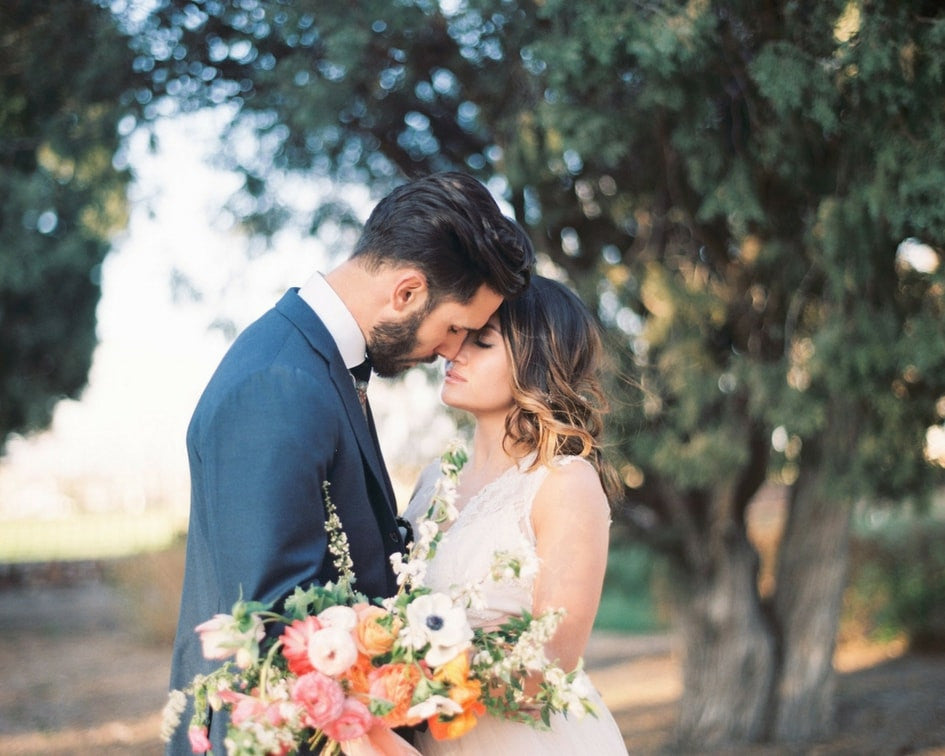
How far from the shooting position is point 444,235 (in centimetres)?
244

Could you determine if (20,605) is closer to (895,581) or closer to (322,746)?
(895,581)

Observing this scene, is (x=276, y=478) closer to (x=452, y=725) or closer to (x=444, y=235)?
(x=452, y=725)

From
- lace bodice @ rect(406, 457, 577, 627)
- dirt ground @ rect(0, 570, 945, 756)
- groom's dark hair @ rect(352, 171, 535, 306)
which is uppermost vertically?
groom's dark hair @ rect(352, 171, 535, 306)

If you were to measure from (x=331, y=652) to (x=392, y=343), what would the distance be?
3.09 ft

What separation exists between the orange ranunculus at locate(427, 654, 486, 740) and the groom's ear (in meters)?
0.96

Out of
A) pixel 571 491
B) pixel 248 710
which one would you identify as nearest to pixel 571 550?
pixel 571 491

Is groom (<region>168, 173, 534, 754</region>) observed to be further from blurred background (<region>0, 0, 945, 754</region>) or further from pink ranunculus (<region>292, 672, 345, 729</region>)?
blurred background (<region>0, 0, 945, 754</region>)

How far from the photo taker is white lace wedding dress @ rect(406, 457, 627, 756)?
261 centimetres

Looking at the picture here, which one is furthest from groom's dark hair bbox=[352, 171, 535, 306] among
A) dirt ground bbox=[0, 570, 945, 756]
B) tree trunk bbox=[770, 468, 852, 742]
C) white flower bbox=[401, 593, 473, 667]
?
dirt ground bbox=[0, 570, 945, 756]

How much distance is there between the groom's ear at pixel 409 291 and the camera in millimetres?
2430

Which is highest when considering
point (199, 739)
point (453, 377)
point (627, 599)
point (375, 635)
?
point (453, 377)

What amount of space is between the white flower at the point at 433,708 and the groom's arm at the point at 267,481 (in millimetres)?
351

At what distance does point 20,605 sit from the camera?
1391cm

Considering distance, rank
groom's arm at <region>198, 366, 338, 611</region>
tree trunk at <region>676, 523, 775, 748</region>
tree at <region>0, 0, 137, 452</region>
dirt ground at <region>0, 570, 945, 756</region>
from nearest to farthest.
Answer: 1. groom's arm at <region>198, 366, 338, 611</region>
2. tree at <region>0, 0, 137, 452</region>
3. tree trunk at <region>676, 523, 775, 748</region>
4. dirt ground at <region>0, 570, 945, 756</region>
